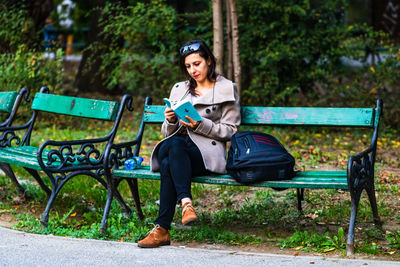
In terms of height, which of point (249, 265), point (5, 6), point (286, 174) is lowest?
point (249, 265)

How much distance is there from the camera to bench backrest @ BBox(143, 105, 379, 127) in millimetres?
4387

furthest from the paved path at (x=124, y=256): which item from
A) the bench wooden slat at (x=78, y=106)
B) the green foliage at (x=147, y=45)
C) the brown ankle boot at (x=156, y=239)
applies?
the green foliage at (x=147, y=45)

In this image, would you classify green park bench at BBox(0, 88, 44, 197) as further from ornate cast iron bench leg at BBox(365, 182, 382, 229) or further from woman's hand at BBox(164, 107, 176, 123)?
ornate cast iron bench leg at BBox(365, 182, 382, 229)

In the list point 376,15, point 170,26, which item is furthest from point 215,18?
point 376,15

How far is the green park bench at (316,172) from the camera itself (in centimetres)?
388

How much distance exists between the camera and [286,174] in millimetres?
4012

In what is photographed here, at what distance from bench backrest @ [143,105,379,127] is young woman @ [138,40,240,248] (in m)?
0.20

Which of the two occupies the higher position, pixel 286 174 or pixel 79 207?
pixel 286 174

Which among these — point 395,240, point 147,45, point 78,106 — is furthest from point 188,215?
point 147,45

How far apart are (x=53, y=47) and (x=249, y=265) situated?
24.0 feet

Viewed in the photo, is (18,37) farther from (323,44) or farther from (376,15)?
(376,15)

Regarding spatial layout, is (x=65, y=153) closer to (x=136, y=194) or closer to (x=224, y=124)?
(x=136, y=194)

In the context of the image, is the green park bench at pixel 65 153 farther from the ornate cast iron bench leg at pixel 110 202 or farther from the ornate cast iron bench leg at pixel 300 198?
the ornate cast iron bench leg at pixel 300 198

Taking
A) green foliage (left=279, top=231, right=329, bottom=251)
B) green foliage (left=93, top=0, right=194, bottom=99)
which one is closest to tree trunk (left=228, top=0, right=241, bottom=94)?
green foliage (left=93, top=0, right=194, bottom=99)
